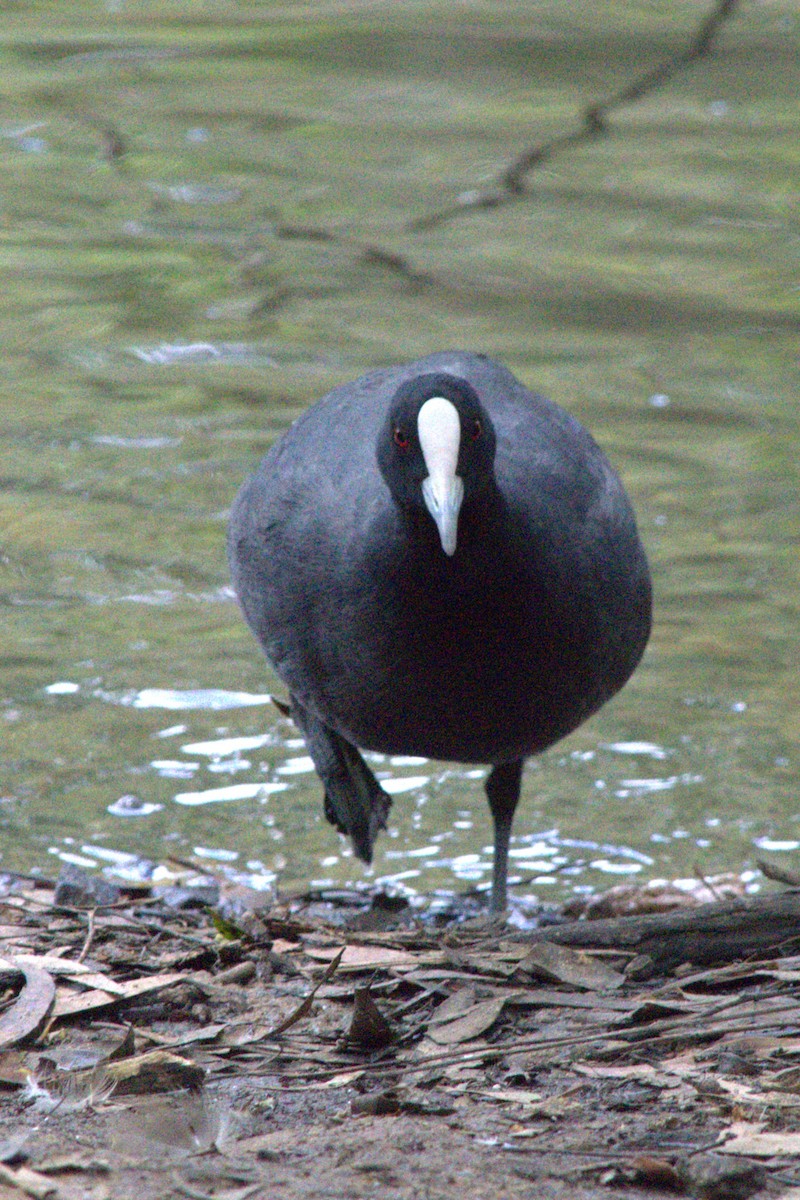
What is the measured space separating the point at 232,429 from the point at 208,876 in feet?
11.9

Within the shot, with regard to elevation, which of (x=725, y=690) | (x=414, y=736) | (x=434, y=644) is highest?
(x=434, y=644)

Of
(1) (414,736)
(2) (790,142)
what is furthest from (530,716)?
(2) (790,142)

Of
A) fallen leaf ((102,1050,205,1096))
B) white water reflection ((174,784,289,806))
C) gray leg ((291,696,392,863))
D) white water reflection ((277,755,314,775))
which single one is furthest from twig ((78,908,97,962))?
white water reflection ((277,755,314,775))

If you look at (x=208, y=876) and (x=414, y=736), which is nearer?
(x=414, y=736)

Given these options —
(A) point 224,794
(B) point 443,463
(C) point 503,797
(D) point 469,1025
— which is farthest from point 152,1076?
(A) point 224,794

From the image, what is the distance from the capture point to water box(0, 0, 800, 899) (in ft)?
20.7

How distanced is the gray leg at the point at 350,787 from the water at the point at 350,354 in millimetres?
334

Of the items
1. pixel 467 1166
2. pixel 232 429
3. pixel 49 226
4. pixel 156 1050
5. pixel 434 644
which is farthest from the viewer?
pixel 49 226

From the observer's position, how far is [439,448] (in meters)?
4.01

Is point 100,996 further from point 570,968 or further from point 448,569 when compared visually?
point 448,569

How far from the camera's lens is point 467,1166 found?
111 inches

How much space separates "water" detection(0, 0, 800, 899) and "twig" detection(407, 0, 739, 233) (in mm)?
105

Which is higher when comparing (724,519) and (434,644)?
(434,644)

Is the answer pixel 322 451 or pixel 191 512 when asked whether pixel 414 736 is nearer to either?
pixel 322 451
